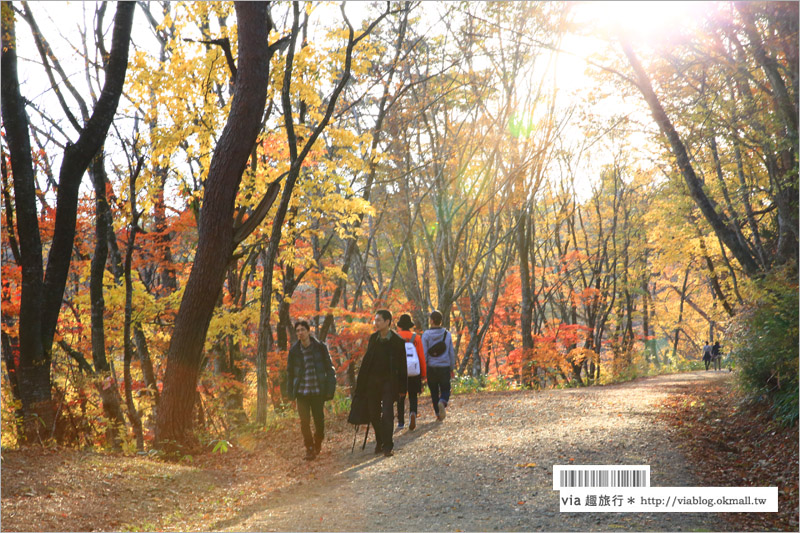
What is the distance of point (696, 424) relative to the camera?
7844mm

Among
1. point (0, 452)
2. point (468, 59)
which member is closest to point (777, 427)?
point (0, 452)

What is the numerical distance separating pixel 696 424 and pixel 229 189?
272 inches

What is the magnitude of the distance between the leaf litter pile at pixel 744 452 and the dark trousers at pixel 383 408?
341 centimetres

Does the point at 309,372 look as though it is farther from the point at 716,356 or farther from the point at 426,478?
the point at 716,356

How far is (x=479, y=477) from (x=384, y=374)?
1.94 m

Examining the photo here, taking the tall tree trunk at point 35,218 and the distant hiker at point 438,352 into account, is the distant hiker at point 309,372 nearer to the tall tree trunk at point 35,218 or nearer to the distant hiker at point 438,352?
the distant hiker at point 438,352

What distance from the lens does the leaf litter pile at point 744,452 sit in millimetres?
4562

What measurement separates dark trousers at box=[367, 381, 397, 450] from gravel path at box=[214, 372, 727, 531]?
0.28m

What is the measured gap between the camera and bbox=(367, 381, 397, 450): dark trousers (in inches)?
291

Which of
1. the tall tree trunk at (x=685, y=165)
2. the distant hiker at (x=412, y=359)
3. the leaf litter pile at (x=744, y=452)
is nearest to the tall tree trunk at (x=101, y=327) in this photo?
the distant hiker at (x=412, y=359)

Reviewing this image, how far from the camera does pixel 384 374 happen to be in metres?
7.46

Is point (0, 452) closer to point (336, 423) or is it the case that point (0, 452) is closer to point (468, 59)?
point (336, 423)

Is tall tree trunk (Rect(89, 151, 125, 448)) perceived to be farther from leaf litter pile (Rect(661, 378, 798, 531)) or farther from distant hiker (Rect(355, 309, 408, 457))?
leaf litter pile (Rect(661, 378, 798, 531))

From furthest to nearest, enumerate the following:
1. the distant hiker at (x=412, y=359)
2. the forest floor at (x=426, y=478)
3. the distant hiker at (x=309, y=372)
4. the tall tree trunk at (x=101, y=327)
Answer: the tall tree trunk at (x=101, y=327) → the distant hiker at (x=412, y=359) → the distant hiker at (x=309, y=372) → the forest floor at (x=426, y=478)
